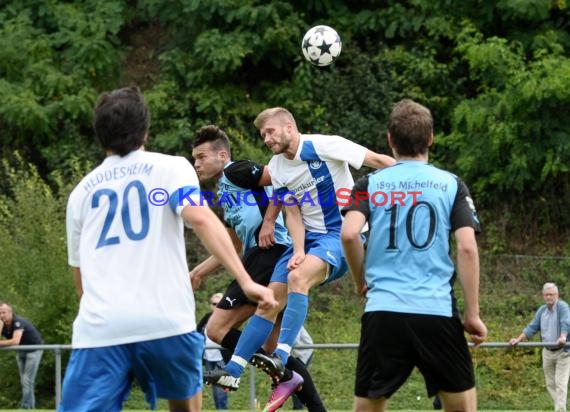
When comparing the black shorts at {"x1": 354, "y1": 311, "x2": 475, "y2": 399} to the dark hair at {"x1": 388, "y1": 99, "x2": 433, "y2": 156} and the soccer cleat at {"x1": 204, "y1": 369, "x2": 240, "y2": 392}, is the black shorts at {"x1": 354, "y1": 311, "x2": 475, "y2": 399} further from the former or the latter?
the soccer cleat at {"x1": 204, "y1": 369, "x2": 240, "y2": 392}

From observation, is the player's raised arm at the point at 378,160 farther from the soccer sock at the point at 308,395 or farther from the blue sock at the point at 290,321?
the soccer sock at the point at 308,395

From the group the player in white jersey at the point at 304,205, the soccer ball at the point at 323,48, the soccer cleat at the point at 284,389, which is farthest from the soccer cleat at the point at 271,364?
the soccer ball at the point at 323,48

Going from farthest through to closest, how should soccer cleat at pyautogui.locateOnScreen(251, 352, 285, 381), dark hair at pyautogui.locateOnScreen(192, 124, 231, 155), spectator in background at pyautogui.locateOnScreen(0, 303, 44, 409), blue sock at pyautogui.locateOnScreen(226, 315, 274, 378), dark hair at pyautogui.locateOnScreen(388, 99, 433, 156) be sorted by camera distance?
spectator in background at pyautogui.locateOnScreen(0, 303, 44, 409)
dark hair at pyautogui.locateOnScreen(192, 124, 231, 155)
blue sock at pyautogui.locateOnScreen(226, 315, 274, 378)
soccer cleat at pyautogui.locateOnScreen(251, 352, 285, 381)
dark hair at pyautogui.locateOnScreen(388, 99, 433, 156)

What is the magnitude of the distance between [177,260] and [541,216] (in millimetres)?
15086

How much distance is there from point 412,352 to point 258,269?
9.38 ft

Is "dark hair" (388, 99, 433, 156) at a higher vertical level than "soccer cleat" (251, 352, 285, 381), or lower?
higher

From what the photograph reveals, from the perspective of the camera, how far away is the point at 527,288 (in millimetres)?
17234

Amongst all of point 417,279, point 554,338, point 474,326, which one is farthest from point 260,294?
point 554,338

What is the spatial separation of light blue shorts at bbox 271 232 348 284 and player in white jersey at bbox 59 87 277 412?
9.67 feet

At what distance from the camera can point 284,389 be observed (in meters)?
7.80

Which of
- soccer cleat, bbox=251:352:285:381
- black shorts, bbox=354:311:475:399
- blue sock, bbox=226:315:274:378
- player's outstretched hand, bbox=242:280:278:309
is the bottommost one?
soccer cleat, bbox=251:352:285:381

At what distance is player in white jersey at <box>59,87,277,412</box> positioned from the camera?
15.4ft

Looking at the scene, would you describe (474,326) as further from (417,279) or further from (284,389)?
(284,389)

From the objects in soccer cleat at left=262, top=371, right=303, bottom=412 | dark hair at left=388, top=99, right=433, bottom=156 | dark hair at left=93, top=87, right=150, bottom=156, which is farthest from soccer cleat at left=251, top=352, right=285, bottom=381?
dark hair at left=93, top=87, right=150, bottom=156
